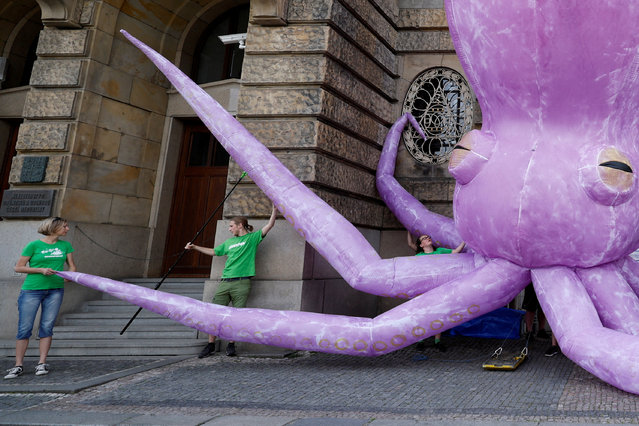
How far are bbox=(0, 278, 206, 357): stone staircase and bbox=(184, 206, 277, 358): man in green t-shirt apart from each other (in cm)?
53

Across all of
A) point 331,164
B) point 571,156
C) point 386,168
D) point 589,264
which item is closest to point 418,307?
point 589,264

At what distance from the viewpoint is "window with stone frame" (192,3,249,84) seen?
9.16m

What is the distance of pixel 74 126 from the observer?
7.38 m

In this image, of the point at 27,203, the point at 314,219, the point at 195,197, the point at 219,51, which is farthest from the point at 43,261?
the point at 219,51

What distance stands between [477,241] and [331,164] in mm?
2492

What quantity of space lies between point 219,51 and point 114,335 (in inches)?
204

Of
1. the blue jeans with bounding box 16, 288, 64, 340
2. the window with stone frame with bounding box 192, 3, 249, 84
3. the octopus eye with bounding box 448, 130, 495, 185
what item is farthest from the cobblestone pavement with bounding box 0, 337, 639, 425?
the window with stone frame with bounding box 192, 3, 249, 84

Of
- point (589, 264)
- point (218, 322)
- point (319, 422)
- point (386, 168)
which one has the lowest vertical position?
point (319, 422)

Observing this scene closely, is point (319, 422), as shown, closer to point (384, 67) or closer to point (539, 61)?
point (539, 61)

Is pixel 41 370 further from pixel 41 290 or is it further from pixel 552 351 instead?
pixel 552 351

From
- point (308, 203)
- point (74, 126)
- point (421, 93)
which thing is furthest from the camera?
point (421, 93)

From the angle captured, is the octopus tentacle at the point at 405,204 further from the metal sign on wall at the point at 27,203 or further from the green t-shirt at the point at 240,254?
the metal sign on wall at the point at 27,203

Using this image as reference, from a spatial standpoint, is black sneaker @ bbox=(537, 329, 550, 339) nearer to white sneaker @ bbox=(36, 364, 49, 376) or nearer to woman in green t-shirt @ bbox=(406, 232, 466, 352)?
woman in green t-shirt @ bbox=(406, 232, 466, 352)

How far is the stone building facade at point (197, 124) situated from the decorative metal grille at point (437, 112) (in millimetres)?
132
